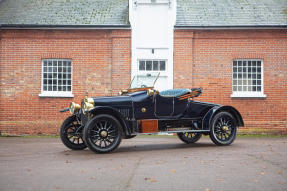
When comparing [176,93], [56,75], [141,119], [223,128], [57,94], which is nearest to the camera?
[141,119]

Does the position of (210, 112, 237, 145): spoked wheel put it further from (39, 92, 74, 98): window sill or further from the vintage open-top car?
(39, 92, 74, 98): window sill

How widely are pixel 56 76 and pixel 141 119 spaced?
708 cm

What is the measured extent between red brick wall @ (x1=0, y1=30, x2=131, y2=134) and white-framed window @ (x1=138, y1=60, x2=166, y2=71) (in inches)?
20.1

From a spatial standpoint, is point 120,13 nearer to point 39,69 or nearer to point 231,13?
point 39,69

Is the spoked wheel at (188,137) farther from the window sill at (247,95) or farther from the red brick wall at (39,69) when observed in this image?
the red brick wall at (39,69)

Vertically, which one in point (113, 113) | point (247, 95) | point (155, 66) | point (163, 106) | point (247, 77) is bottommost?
point (113, 113)

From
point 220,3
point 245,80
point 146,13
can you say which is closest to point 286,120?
point 245,80

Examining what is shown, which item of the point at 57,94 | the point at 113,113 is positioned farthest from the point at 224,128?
the point at 57,94

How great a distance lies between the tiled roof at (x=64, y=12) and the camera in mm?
14531

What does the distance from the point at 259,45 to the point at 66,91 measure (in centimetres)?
769

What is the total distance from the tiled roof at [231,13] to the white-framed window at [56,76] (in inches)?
186

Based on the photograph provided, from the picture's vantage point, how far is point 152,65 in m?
14.3

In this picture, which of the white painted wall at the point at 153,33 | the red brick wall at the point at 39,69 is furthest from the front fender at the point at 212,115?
the red brick wall at the point at 39,69

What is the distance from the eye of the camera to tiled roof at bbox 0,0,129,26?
47.7ft
